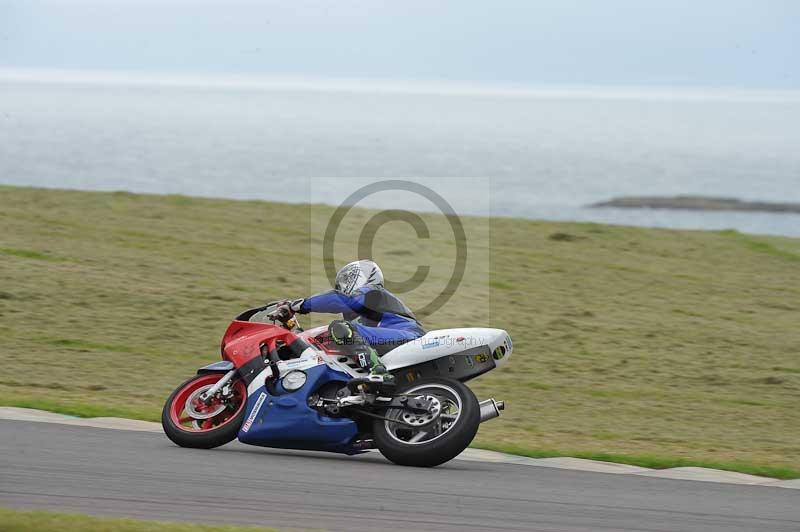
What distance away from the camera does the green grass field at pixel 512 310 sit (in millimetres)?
13227

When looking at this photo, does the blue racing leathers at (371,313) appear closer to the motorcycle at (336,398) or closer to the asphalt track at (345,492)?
the motorcycle at (336,398)

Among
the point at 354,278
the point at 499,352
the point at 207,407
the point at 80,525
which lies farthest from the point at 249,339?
the point at 80,525

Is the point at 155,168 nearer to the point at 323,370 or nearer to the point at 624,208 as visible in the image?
the point at 624,208

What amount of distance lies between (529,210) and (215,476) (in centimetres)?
5065

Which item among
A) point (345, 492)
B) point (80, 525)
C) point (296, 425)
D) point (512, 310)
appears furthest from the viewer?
point (512, 310)

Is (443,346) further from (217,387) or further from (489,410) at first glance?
(217,387)

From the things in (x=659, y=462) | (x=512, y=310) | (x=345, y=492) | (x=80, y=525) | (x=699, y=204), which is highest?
(x=80, y=525)

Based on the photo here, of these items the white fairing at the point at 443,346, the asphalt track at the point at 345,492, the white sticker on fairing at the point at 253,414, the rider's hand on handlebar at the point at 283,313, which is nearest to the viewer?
the asphalt track at the point at 345,492

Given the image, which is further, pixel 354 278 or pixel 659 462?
pixel 659 462

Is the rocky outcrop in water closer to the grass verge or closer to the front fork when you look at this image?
the grass verge

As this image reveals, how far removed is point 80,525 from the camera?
6.43 metres

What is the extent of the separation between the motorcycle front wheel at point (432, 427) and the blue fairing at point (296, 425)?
0.31 meters

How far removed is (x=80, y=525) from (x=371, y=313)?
3717 millimetres

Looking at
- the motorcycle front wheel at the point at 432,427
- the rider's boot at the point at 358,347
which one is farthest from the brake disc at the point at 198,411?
the motorcycle front wheel at the point at 432,427
